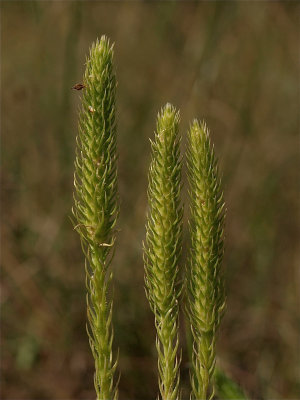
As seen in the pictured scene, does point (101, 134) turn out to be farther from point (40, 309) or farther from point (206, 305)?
point (40, 309)

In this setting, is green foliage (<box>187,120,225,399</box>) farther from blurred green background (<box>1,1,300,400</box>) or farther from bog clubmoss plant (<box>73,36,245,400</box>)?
blurred green background (<box>1,1,300,400</box>)

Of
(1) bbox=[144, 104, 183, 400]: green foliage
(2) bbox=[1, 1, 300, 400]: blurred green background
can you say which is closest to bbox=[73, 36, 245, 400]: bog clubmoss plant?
(1) bbox=[144, 104, 183, 400]: green foliage

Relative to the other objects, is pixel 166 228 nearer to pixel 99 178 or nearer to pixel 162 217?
pixel 162 217

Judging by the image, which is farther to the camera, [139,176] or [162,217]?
[139,176]

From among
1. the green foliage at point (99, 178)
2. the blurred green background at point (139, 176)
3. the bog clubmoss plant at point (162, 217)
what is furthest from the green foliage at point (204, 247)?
the blurred green background at point (139, 176)

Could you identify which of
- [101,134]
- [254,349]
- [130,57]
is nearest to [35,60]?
[130,57]

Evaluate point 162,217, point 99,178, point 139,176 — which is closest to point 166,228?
point 162,217
